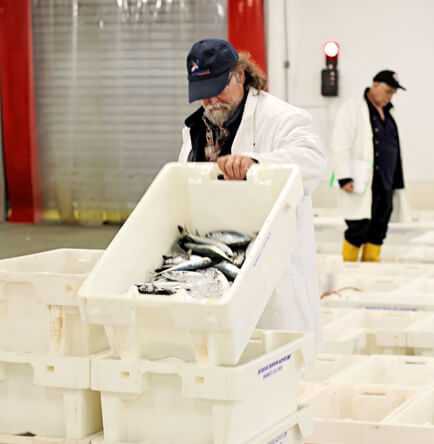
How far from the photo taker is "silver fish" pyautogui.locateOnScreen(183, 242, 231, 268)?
10.8 feet

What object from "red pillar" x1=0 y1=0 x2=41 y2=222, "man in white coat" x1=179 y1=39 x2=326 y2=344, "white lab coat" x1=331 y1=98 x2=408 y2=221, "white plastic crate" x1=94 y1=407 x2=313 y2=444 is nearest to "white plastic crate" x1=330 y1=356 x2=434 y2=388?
"man in white coat" x1=179 y1=39 x2=326 y2=344

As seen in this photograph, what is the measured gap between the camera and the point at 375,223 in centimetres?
992

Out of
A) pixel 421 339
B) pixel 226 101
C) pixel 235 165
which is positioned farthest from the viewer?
pixel 421 339

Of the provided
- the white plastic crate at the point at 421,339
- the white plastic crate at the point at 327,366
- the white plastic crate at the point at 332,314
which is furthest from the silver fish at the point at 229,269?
the white plastic crate at the point at 332,314

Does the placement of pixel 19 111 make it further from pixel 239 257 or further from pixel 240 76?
pixel 239 257

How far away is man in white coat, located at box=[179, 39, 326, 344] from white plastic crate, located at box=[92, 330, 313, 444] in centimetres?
81

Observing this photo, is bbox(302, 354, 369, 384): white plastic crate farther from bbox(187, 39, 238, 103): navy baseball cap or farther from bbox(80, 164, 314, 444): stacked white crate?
bbox(80, 164, 314, 444): stacked white crate

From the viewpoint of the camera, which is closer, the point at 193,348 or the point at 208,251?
the point at 193,348

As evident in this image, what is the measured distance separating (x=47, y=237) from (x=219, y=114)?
30.0 ft

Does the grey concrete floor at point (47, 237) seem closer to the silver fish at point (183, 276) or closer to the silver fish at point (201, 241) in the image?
the silver fish at point (201, 241)

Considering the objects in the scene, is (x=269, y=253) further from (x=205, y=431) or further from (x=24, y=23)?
(x=24, y=23)

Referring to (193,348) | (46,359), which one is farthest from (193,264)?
(46,359)

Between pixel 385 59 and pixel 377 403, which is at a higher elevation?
pixel 385 59

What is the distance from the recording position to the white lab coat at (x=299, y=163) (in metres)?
3.98
